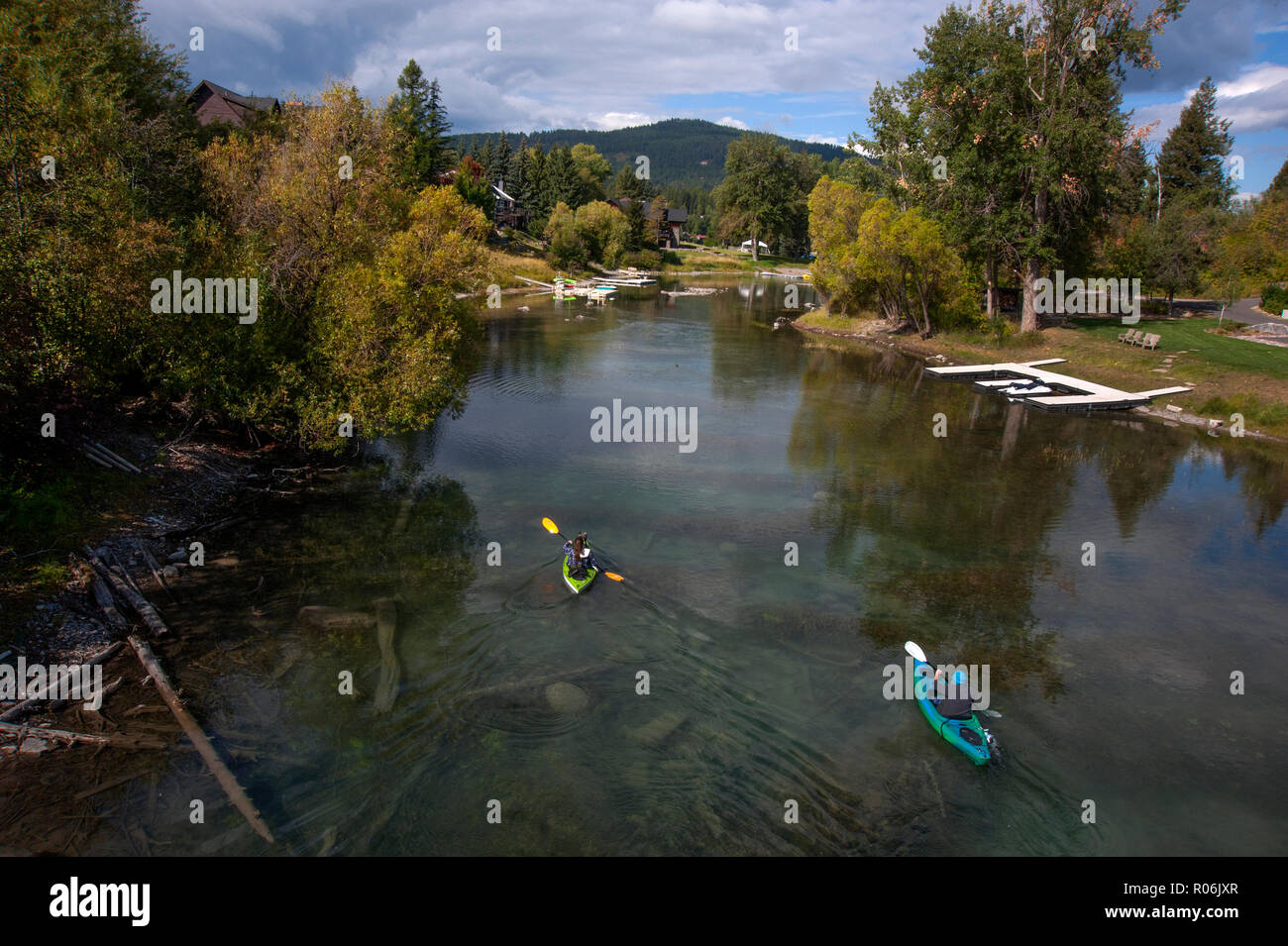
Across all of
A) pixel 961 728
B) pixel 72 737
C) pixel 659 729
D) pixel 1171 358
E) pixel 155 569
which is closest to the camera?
pixel 72 737

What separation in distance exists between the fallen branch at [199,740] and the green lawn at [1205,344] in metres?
56.9

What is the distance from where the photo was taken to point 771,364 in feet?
201

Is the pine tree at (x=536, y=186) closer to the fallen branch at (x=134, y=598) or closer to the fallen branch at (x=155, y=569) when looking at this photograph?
the fallen branch at (x=155, y=569)

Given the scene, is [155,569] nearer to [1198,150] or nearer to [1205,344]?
[1205,344]

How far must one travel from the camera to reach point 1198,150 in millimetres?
83625

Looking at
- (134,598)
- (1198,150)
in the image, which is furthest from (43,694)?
(1198,150)

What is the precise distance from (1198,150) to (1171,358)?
51.3 meters

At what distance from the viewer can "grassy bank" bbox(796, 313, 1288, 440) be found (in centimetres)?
4338

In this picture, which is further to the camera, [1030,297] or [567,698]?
[1030,297]

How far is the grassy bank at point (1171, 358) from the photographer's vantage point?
1708 inches

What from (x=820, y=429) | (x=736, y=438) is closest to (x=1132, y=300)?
(x=820, y=429)

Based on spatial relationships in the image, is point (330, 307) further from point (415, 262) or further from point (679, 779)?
point (679, 779)

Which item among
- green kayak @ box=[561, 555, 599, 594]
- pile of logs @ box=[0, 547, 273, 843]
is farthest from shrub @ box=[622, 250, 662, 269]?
pile of logs @ box=[0, 547, 273, 843]
